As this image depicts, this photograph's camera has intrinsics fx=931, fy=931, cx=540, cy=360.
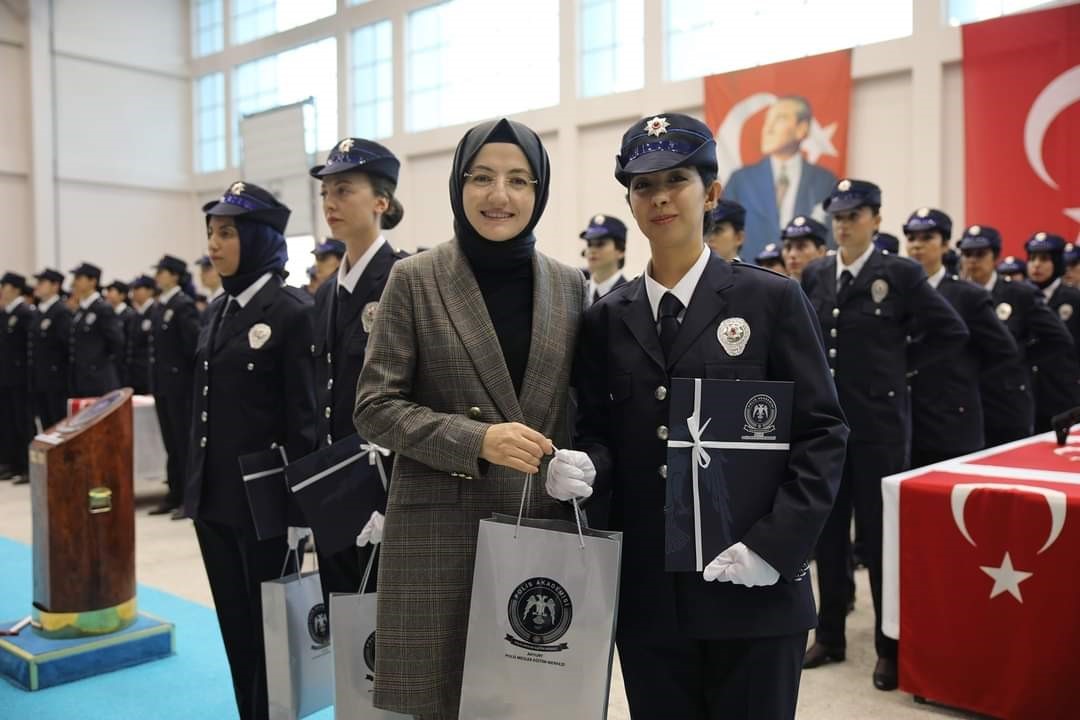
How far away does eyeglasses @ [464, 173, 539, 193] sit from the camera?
66.2 inches

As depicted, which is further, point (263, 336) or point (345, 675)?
point (263, 336)

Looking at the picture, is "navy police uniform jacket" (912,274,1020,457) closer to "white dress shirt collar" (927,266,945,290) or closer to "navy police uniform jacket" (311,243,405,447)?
"white dress shirt collar" (927,266,945,290)

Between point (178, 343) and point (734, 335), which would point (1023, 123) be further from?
point (734, 335)

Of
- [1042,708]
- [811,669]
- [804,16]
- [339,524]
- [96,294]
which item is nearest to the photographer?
[339,524]

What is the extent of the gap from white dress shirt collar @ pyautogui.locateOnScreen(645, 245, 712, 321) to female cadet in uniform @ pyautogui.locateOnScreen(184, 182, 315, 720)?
1261 millimetres

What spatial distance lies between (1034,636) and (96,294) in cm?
808

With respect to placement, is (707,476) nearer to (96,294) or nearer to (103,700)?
(103,700)

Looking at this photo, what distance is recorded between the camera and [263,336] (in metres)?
2.60

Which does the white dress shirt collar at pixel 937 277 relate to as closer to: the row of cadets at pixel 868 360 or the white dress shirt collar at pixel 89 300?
the row of cadets at pixel 868 360

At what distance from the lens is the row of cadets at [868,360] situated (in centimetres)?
362

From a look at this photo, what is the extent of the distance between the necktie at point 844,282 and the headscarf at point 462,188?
2.30 metres

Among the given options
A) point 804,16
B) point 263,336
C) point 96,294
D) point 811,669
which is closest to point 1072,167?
point 804,16

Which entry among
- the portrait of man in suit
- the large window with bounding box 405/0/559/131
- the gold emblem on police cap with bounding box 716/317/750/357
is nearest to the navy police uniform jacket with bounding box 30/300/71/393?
the large window with bounding box 405/0/559/131

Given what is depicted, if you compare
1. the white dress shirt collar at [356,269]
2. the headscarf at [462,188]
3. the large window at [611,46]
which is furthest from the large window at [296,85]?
the headscarf at [462,188]
